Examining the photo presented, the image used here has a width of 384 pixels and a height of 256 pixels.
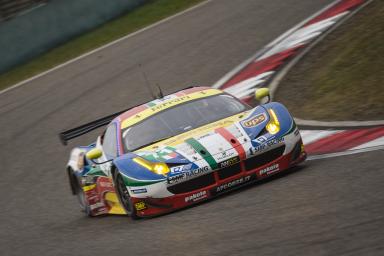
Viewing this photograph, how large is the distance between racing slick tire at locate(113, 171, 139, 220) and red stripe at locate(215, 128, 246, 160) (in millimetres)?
1078

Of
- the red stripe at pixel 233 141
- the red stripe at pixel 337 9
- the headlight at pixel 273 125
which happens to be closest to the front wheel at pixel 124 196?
the red stripe at pixel 233 141

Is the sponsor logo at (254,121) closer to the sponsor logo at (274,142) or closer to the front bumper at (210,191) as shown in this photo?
the sponsor logo at (274,142)

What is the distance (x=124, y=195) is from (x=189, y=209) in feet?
2.95

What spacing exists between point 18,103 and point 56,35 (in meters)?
3.99

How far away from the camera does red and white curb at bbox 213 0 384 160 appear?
1038 centimetres

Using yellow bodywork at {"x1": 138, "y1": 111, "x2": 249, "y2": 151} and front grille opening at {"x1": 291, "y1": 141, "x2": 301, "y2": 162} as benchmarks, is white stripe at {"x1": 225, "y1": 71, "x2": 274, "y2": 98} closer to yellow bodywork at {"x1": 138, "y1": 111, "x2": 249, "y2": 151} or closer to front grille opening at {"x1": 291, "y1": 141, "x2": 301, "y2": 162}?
yellow bodywork at {"x1": 138, "y1": 111, "x2": 249, "y2": 151}

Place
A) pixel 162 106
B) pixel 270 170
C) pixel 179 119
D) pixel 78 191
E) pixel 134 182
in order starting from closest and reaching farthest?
pixel 134 182 < pixel 270 170 < pixel 179 119 < pixel 162 106 < pixel 78 191

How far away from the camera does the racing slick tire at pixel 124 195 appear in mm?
8922

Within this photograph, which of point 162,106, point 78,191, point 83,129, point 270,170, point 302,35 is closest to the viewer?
point 270,170

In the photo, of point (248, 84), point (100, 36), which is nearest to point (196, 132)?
point (248, 84)

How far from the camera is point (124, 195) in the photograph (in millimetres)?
9195

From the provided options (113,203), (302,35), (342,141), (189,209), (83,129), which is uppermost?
(83,129)

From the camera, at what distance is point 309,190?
761 cm

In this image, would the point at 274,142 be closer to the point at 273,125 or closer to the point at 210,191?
the point at 273,125
